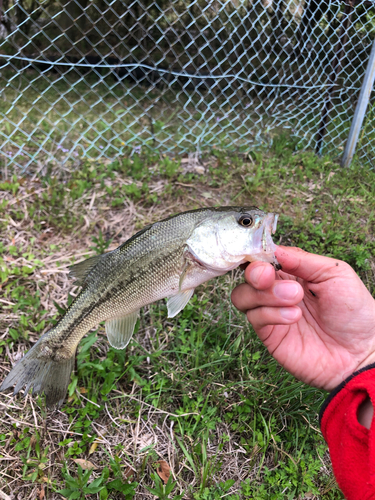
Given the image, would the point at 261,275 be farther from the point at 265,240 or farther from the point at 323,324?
the point at 323,324

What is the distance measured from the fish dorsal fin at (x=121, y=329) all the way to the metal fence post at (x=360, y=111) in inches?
158

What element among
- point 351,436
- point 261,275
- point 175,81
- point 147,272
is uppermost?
point 147,272

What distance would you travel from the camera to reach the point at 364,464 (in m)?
1.53

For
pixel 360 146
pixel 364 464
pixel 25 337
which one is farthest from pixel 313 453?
pixel 360 146

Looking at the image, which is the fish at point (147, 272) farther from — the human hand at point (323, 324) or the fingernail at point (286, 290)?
the human hand at point (323, 324)

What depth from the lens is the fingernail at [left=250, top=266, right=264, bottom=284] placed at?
1.65 meters

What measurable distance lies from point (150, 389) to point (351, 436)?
52.6 inches

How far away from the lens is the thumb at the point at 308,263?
75.0 inches

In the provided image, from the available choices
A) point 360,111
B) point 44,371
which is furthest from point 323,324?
point 360,111

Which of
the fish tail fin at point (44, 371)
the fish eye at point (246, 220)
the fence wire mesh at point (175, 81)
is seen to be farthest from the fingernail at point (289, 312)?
the fence wire mesh at point (175, 81)

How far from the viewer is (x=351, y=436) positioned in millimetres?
1599

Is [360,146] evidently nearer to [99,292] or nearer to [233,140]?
[233,140]

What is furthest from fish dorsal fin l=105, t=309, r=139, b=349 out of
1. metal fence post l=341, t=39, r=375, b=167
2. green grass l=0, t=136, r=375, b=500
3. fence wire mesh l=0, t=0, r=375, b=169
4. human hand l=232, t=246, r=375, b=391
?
metal fence post l=341, t=39, r=375, b=167

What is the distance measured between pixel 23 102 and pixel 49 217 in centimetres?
261
